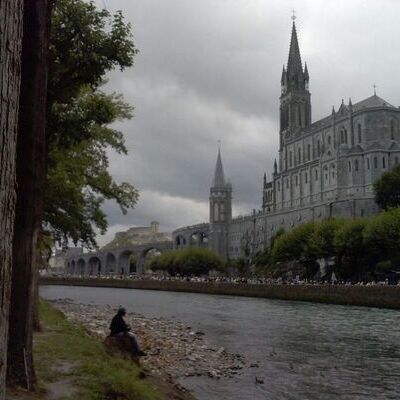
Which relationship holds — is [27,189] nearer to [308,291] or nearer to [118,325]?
[118,325]

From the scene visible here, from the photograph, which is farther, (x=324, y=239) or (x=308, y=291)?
(x=324, y=239)

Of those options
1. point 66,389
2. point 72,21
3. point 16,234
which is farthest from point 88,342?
point 72,21

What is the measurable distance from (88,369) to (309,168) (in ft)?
370

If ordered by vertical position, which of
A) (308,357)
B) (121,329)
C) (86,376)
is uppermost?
(121,329)

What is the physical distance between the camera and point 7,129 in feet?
10.7

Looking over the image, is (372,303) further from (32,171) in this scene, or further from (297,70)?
(297,70)

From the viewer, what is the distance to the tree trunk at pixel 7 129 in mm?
3203

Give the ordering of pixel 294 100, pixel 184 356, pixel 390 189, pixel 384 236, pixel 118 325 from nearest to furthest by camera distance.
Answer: pixel 118 325 → pixel 184 356 → pixel 384 236 → pixel 390 189 → pixel 294 100

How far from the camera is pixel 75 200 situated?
79.6ft

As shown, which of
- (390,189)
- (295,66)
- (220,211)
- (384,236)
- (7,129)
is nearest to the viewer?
(7,129)

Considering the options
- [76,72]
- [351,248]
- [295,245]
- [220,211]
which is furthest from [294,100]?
[76,72]

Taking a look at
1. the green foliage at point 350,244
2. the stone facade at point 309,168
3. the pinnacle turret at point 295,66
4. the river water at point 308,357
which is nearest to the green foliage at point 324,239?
the green foliage at point 350,244

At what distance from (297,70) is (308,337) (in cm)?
12639

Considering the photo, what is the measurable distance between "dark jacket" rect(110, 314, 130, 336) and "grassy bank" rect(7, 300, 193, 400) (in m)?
0.51
